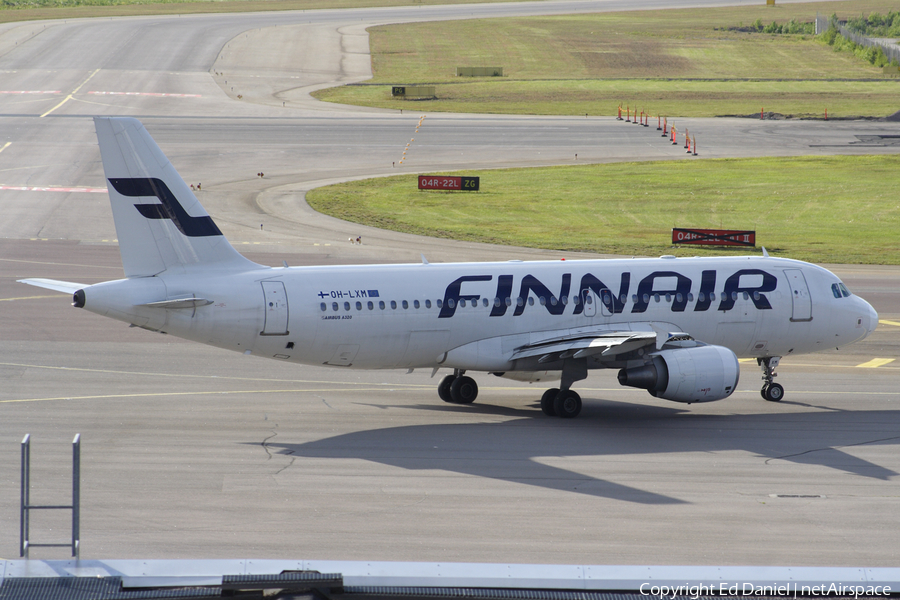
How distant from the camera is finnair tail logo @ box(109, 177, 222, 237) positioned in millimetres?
27828

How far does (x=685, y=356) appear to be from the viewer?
99.5 feet

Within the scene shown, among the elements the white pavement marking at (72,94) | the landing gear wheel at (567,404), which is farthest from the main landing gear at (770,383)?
the white pavement marking at (72,94)

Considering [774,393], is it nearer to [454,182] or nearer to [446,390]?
[446,390]

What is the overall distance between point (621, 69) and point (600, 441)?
403 feet

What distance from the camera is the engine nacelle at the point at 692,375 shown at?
98.7ft

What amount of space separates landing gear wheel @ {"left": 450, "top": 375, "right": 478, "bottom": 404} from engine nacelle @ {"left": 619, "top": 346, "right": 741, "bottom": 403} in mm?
6332

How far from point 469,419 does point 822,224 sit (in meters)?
48.5

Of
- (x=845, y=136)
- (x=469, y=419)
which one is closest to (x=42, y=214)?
(x=469, y=419)

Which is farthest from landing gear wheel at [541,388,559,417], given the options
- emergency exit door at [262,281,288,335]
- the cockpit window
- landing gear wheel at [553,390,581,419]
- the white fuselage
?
the cockpit window

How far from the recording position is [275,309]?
29203 millimetres

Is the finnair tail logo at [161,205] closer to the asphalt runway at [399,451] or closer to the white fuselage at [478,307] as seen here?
the white fuselage at [478,307]

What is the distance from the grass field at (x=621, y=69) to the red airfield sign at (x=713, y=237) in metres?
55.0

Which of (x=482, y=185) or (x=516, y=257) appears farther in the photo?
(x=482, y=185)

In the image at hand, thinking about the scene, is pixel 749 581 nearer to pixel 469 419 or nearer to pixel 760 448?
pixel 760 448
